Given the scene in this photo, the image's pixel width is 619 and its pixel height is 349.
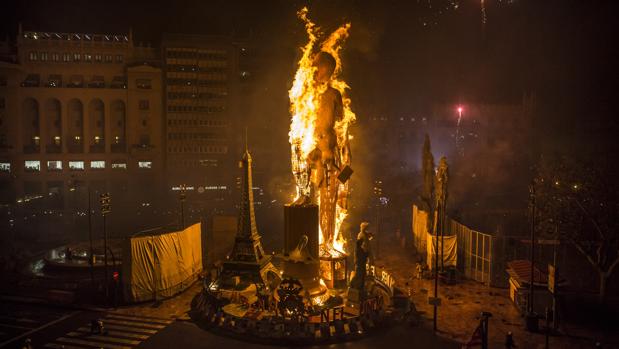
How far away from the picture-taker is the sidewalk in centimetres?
2055

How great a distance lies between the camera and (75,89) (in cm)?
7419

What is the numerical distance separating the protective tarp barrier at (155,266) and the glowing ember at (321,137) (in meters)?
8.18

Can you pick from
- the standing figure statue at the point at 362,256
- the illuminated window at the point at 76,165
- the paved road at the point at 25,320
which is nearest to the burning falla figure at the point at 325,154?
the standing figure statue at the point at 362,256

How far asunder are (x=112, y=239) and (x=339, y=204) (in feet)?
85.0

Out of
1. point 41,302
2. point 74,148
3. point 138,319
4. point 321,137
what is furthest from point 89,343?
point 74,148

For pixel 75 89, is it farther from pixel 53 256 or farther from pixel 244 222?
pixel 244 222

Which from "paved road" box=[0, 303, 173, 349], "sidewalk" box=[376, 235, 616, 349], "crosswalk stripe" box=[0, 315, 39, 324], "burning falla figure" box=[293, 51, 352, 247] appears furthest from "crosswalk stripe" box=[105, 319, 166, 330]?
"sidewalk" box=[376, 235, 616, 349]

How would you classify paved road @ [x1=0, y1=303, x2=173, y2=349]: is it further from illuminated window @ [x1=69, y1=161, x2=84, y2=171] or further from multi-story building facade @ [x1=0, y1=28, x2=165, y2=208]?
illuminated window @ [x1=69, y1=161, x2=84, y2=171]

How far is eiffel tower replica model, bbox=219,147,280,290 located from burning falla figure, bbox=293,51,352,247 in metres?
3.39

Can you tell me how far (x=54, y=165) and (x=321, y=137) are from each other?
6199cm

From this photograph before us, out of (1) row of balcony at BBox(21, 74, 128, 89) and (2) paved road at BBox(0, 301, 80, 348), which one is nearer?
(2) paved road at BBox(0, 301, 80, 348)

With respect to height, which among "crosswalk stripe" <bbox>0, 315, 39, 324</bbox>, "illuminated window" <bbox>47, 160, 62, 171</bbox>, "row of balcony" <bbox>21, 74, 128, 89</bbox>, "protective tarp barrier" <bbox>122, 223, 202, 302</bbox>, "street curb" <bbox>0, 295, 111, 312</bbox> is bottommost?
"crosswalk stripe" <bbox>0, 315, 39, 324</bbox>

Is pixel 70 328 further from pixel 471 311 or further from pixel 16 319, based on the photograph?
pixel 471 311

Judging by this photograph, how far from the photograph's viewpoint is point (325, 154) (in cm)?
2853
